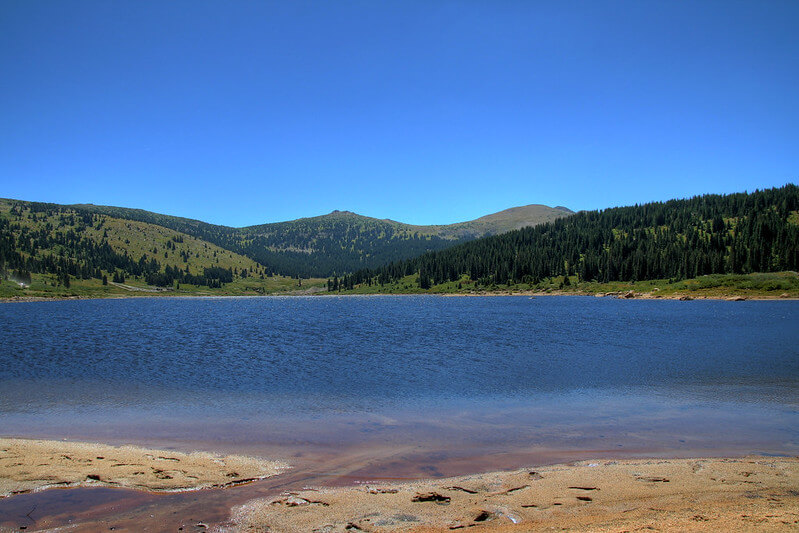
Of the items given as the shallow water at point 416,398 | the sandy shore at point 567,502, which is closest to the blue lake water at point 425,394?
the shallow water at point 416,398

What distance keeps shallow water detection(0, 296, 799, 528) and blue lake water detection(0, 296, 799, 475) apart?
0.11 m

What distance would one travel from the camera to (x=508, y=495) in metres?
11.8

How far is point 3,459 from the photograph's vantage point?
46.5 ft

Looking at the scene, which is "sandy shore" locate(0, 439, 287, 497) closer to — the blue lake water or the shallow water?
the shallow water

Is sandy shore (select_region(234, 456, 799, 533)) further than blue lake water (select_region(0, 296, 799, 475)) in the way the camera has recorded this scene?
→ No

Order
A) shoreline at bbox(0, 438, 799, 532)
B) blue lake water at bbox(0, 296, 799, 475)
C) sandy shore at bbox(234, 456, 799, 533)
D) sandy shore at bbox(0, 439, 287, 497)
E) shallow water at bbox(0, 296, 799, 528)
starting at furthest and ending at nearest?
blue lake water at bbox(0, 296, 799, 475), shallow water at bbox(0, 296, 799, 528), sandy shore at bbox(0, 439, 287, 497), shoreline at bbox(0, 438, 799, 532), sandy shore at bbox(234, 456, 799, 533)

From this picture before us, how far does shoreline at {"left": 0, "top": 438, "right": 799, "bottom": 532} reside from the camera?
992 cm

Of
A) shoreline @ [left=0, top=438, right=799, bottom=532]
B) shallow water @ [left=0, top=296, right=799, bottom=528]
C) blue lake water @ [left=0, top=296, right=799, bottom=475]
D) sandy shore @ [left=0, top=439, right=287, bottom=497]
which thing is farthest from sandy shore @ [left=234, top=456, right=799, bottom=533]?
sandy shore @ [left=0, top=439, right=287, bottom=497]

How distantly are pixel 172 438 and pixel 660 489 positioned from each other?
1646 centimetres

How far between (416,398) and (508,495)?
42.5 ft

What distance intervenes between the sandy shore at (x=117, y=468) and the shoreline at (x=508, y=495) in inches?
2.3

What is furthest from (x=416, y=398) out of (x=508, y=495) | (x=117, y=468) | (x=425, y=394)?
(x=117, y=468)

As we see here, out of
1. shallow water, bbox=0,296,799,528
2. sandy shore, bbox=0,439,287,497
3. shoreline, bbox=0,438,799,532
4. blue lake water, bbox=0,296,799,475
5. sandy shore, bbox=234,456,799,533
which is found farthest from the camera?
blue lake water, bbox=0,296,799,475

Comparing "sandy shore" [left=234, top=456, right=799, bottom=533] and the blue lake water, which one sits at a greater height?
"sandy shore" [left=234, top=456, right=799, bottom=533]
